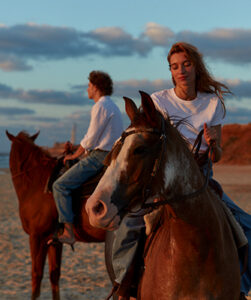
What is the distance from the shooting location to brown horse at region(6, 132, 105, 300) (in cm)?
557

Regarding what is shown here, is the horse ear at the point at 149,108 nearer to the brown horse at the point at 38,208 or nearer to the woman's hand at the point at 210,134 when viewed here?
the woman's hand at the point at 210,134

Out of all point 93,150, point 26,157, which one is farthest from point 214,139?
point 26,157

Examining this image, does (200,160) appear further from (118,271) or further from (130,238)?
(118,271)

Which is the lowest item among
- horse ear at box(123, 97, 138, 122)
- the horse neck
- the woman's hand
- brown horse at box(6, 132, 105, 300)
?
brown horse at box(6, 132, 105, 300)

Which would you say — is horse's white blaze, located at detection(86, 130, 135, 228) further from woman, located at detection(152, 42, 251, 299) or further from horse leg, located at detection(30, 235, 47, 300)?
horse leg, located at detection(30, 235, 47, 300)

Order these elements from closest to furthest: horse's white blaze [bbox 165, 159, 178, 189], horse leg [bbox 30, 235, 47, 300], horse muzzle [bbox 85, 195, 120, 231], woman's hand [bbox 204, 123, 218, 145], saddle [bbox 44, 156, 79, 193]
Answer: horse muzzle [bbox 85, 195, 120, 231]
horse's white blaze [bbox 165, 159, 178, 189]
woman's hand [bbox 204, 123, 218, 145]
horse leg [bbox 30, 235, 47, 300]
saddle [bbox 44, 156, 79, 193]

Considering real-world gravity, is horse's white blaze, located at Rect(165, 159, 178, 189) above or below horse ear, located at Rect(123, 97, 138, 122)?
below

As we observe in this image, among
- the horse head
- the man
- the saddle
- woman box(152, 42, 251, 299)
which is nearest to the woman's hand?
woman box(152, 42, 251, 299)

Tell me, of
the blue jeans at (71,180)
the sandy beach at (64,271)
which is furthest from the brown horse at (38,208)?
the sandy beach at (64,271)

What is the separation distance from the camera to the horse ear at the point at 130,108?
2.41 metres

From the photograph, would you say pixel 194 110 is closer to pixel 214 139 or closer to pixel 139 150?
pixel 214 139

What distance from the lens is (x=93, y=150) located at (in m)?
5.41

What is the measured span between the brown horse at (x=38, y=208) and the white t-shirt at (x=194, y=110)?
257 cm

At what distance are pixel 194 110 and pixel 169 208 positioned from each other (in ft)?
3.22
